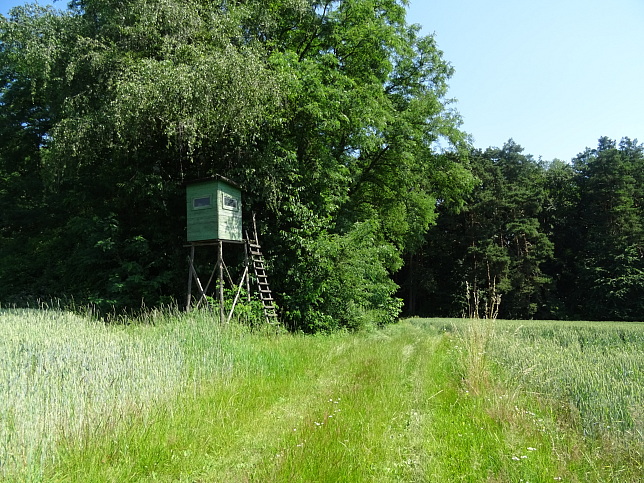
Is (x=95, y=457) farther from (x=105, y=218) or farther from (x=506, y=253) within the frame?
(x=506, y=253)

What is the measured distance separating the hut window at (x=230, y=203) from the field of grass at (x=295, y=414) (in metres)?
4.14

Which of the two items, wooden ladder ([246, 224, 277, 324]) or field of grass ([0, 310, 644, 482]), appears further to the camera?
wooden ladder ([246, 224, 277, 324])

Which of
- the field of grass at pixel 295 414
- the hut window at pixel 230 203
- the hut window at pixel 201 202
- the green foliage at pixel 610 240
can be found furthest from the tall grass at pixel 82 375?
the green foliage at pixel 610 240

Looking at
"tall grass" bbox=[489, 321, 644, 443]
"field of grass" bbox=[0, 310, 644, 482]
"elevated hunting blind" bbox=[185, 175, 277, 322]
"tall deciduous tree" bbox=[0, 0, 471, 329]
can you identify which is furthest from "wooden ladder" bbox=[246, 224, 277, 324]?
"tall grass" bbox=[489, 321, 644, 443]

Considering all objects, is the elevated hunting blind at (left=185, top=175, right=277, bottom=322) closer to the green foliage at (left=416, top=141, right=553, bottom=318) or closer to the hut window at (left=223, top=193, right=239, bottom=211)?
the hut window at (left=223, top=193, right=239, bottom=211)

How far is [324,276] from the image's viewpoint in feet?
39.1

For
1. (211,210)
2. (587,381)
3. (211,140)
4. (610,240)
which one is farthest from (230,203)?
(610,240)

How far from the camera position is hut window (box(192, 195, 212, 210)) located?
10035 millimetres

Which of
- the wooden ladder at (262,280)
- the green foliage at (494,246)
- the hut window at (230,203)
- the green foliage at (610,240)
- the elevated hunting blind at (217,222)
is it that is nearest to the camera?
the elevated hunting blind at (217,222)

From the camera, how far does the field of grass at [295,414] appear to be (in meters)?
3.31

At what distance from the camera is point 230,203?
34.3ft

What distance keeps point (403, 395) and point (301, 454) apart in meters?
2.39

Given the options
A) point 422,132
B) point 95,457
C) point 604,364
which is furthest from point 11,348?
point 422,132

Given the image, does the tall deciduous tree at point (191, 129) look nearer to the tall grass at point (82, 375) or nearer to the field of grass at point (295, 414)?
the tall grass at point (82, 375)
